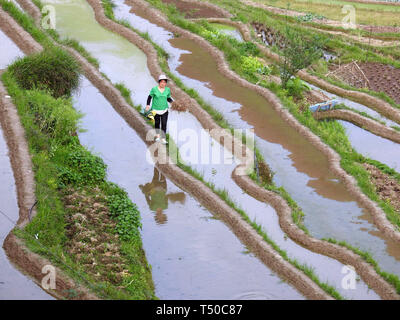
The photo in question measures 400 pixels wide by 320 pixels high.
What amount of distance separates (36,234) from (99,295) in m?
1.74

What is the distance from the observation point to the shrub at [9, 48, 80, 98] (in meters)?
16.4

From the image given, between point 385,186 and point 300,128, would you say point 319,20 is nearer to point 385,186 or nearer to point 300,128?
point 300,128

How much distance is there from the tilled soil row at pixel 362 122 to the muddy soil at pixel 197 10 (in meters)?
9.81

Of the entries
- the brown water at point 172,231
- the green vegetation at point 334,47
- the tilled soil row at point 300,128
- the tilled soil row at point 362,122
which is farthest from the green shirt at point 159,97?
the green vegetation at point 334,47

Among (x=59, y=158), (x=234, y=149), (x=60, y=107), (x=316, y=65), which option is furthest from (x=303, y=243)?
(x=316, y=65)

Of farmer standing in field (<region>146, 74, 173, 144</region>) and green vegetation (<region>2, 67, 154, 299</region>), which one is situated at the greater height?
farmer standing in field (<region>146, 74, 173, 144</region>)

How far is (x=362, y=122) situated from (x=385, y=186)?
425 cm

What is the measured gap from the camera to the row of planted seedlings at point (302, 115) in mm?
14023

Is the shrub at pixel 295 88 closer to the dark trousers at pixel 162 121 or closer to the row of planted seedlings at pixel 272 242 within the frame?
the dark trousers at pixel 162 121

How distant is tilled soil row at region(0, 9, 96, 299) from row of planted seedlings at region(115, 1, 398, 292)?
15.6 feet

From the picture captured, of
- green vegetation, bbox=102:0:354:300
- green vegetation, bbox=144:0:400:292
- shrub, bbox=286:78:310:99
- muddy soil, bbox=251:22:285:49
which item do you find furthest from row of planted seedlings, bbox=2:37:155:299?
muddy soil, bbox=251:22:285:49

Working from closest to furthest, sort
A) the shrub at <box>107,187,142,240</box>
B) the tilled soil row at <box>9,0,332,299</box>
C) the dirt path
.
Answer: the tilled soil row at <box>9,0,332,299</box> → the shrub at <box>107,187,142,240</box> → the dirt path

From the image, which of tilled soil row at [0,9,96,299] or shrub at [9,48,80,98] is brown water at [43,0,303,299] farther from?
tilled soil row at [0,9,96,299]
